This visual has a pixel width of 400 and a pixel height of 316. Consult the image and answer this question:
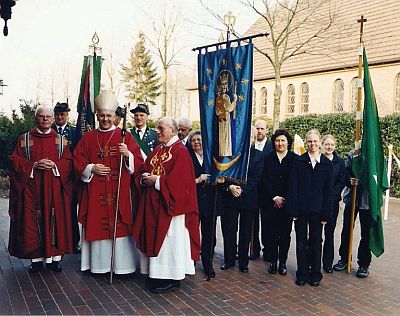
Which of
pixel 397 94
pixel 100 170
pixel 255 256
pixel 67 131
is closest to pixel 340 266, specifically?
pixel 255 256

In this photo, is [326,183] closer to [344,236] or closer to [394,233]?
[344,236]

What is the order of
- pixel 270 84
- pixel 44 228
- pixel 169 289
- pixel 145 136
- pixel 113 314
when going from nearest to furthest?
1. pixel 113 314
2. pixel 169 289
3. pixel 44 228
4. pixel 145 136
5. pixel 270 84

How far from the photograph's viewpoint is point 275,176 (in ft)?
20.7

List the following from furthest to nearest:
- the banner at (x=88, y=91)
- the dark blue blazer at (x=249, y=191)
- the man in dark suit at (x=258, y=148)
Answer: the banner at (x=88, y=91) → the man in dark suit at (x=258, y=148) → the dark blue blazer at (x=249, y=191)

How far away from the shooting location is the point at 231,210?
6.34m

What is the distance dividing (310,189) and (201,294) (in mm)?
1758

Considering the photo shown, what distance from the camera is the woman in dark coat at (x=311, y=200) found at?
5816 millimetres

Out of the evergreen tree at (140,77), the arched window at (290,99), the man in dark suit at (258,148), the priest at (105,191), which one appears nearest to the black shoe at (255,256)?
the man in dark suit at (258,148)

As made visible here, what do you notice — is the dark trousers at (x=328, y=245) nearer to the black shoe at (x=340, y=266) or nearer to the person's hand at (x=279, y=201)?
the black shoe at (x=340, y=266)

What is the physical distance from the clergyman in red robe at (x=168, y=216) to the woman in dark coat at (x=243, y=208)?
2.60 feet

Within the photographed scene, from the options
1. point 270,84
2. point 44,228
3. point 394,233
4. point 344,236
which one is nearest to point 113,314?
point 44,228

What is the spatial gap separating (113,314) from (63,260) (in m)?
2.19

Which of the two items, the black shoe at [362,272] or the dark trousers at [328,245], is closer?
the black shoe at [362,272]

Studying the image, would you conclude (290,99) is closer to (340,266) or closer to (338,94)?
(338,94)
